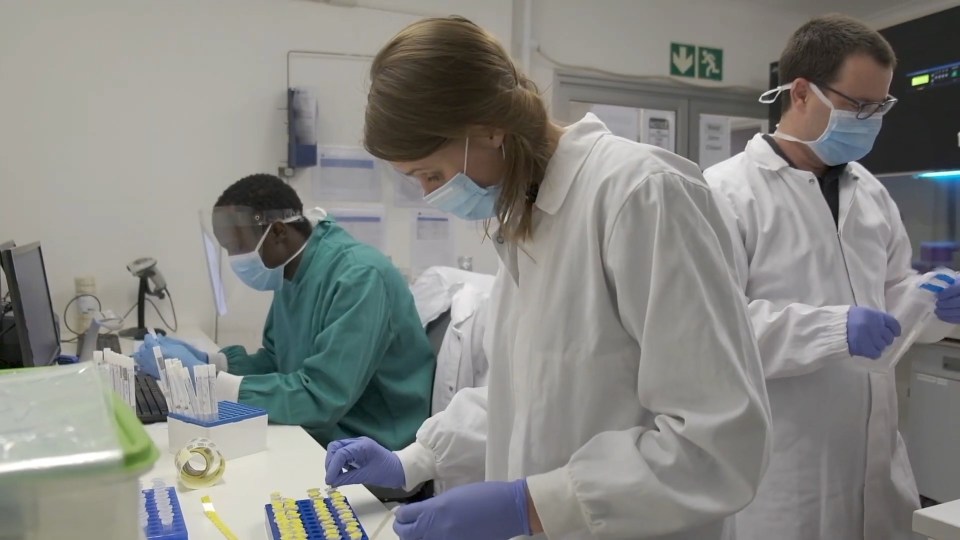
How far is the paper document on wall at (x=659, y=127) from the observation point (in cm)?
374

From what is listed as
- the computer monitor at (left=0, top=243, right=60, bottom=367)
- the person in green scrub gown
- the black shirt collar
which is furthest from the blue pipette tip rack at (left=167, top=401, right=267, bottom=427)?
the black shirt collar

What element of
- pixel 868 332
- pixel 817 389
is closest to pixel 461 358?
pixel 817 389

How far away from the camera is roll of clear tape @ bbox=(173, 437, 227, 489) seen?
47.2 inches

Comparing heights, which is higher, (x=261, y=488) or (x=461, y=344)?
(x=461, y=344)

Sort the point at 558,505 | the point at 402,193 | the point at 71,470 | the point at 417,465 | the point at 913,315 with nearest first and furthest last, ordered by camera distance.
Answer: the point at 71,470
the point at 558,505
the point at 417,465
the point at 913,315
the point at 402,193

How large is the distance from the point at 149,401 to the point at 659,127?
288 cm

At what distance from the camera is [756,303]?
1.41 m

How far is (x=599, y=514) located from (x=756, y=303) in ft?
2.57

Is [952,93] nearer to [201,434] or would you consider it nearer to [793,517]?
[793,517]

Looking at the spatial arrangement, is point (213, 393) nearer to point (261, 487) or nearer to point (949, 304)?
point (261, 487)

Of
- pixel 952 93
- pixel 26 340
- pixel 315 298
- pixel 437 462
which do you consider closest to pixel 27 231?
pixel 26 340

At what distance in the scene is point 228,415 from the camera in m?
1.39

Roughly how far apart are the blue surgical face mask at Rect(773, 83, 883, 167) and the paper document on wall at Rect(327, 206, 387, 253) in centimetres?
191

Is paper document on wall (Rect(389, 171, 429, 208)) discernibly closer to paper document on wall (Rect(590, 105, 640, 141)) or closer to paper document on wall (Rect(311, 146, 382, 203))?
paper document on wall (Rect(311, 146, 382, 203))
